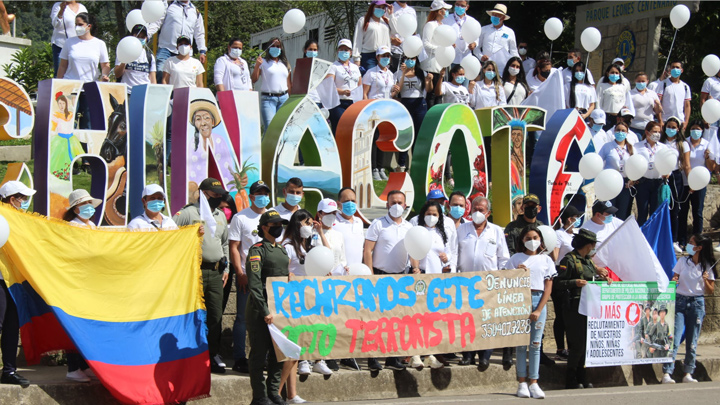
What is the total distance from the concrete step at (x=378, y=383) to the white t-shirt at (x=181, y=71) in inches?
178

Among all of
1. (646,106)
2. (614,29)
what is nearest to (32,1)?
(614,29)

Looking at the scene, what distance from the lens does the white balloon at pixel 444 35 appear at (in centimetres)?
1302

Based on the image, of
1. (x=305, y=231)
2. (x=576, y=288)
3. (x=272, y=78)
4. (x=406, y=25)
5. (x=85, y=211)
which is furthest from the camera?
(x=406, y=25)

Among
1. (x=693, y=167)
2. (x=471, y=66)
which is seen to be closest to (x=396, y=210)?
(x=471, y=66)

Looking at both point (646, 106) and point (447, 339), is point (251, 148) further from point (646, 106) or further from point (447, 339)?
point (646, 106)

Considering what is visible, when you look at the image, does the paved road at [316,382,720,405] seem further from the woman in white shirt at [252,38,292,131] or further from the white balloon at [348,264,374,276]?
the woman in white shirt at [252,38,292,131]

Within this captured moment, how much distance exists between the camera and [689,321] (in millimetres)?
10773

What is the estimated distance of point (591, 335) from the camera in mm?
9797

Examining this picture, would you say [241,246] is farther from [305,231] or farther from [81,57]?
[81,57]

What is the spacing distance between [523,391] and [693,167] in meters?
5.78

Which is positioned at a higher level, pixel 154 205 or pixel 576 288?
pixel 154 205

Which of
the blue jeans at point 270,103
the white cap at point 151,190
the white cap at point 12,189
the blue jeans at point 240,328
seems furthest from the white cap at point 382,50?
the white cap at point 12,189

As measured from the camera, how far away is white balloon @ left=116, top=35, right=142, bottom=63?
1121cm

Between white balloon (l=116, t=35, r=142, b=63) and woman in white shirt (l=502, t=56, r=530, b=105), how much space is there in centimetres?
537
